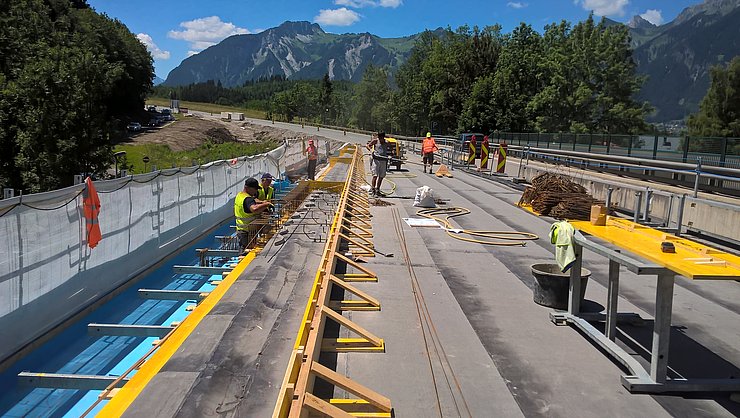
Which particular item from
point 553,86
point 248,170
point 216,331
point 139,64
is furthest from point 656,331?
point 139,64

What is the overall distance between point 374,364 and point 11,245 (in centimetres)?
519

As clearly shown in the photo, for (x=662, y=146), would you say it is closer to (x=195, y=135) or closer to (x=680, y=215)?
(x=680, y=215)

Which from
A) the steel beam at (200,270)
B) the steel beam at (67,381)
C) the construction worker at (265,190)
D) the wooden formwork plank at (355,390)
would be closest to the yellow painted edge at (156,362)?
the steel beam at (67,381)

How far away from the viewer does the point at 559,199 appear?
518 inches

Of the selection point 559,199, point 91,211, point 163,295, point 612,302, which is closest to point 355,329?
point 612,302

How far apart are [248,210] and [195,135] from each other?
64234 mm

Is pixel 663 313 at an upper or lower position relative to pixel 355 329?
upper

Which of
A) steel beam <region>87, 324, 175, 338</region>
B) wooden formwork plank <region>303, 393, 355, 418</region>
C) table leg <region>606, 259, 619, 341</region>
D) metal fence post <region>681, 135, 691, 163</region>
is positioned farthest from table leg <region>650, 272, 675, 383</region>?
metal fence post <region>681, 135, 691, 163</region>

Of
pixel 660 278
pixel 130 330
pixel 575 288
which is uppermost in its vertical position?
pixel 660 278

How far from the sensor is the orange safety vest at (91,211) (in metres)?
8.41

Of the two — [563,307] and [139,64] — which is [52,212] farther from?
[139,64]

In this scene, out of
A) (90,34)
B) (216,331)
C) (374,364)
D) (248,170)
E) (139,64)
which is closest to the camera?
(374,364)

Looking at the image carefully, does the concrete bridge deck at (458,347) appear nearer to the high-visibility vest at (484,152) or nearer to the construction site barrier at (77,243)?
the construction site barrier at (77,243)

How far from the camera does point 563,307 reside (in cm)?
628
